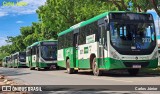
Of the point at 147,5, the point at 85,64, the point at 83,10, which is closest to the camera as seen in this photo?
the point at 85,64

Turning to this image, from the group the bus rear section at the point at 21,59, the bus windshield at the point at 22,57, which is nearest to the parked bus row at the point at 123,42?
the bus rear section at the point at 21,59

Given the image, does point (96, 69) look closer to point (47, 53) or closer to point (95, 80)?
point (95, 80)

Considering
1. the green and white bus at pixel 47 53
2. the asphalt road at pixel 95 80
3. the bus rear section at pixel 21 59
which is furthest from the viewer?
the bus rear section at pixel 21 59

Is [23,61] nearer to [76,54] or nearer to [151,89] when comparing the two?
[76,54]

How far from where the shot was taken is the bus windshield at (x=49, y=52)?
38.8 m

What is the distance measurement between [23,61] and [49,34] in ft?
20.3

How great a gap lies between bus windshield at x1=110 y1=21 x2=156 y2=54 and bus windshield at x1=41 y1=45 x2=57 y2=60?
729 inches

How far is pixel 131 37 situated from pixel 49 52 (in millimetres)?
19128

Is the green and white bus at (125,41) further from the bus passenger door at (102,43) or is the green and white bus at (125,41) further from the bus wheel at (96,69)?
the bus wheel at (96,69)

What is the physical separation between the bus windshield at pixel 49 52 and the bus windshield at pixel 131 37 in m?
18.5

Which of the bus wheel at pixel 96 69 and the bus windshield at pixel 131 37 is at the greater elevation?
the bus windshield at pixel 131 37

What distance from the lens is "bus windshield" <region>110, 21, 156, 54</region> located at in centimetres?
2058

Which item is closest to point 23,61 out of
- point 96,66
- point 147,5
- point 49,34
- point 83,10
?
point 49,34

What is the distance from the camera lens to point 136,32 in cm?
2083
